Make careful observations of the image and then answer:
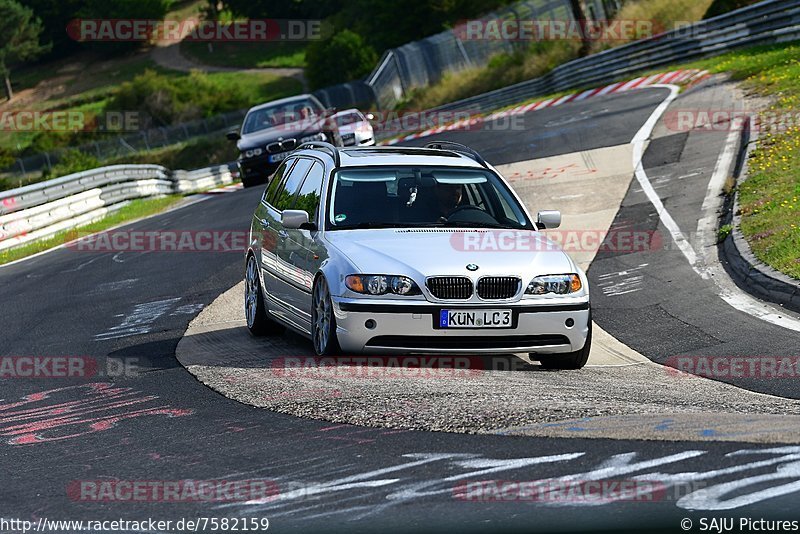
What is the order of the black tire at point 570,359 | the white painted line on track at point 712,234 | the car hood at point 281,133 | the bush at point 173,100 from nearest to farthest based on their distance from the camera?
the black tire at point 570,359 < the white painted line on track at point 712,234 < the car hood at point 281,133 < the bush at point 173,100

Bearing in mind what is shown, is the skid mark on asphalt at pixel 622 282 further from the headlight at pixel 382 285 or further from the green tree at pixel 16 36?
the green tree at pixel 16 36

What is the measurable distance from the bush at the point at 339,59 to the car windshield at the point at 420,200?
74538mm

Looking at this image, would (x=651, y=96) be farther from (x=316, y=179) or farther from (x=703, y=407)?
(x=703, y=407)

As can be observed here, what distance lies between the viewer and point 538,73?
4850cm

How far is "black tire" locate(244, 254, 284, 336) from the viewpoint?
11586 mm

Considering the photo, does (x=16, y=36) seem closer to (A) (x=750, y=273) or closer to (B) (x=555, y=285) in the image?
(A) (x=750, y=273)

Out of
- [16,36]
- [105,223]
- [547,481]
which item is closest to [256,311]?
[547,481]

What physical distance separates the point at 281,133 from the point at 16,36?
90.8 metres

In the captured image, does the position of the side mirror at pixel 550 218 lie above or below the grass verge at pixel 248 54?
above

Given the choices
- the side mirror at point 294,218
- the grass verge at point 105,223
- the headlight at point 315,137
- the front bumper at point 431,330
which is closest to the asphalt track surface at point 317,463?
the front bumper at point 431,330

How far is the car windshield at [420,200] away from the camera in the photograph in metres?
10.4

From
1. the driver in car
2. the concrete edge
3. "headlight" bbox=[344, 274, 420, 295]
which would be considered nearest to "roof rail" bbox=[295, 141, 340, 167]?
the driver in car

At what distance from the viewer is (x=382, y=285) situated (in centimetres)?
932

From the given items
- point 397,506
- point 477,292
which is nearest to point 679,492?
point 397,506
